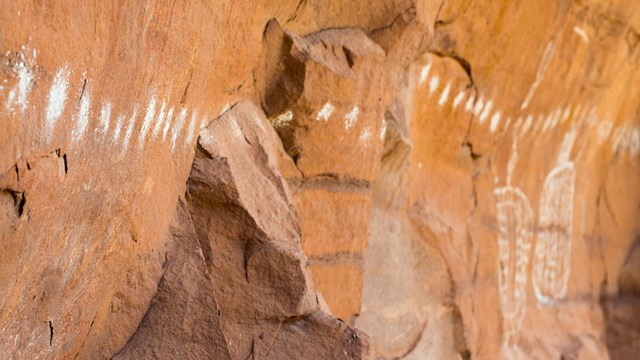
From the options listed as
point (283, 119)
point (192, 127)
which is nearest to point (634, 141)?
point (283, 119)

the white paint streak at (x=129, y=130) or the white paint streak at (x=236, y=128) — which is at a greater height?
the white paint streak at (x=236, y=128)

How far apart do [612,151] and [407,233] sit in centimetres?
203

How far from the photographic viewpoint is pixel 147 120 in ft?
4.42

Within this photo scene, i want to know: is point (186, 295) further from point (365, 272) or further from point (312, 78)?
point (365, 272)

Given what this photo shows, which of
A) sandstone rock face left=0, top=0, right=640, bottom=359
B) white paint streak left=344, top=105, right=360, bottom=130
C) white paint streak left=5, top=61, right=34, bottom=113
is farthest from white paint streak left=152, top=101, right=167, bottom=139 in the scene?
white paint streak left=344, top=105, right=360, bottom=130

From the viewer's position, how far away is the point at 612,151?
4.18 metres

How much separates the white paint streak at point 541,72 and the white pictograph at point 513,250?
13.5 inches

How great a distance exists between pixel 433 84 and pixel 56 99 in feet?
5.96

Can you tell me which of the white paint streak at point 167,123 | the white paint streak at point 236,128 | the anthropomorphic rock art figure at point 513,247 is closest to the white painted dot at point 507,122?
the anthropomorphic rock art figure at point 513,247

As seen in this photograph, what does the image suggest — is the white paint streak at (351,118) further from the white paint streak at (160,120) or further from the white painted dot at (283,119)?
the white paint streak at (160,120)

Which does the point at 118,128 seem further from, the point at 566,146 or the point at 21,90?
the point at 566,146

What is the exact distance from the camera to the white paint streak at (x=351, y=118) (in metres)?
2.09

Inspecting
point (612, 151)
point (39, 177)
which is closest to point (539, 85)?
point (612, 151)

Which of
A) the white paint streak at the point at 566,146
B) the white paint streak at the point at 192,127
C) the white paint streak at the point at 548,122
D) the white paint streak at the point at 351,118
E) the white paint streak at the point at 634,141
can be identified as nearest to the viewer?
the white paint streak at the point at 192,127
